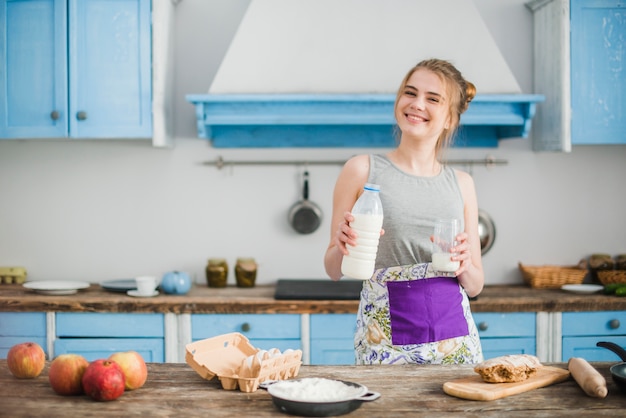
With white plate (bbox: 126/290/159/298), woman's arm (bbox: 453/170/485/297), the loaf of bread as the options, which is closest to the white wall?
white plate (bbox: 126/290/159/298)

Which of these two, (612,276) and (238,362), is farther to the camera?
(612,276)

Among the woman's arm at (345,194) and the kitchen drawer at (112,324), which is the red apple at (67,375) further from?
the kitchen drawer at (112,324)

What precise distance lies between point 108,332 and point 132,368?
186cm

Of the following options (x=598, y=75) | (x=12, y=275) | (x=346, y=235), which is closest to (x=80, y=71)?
(x=12, y=275)

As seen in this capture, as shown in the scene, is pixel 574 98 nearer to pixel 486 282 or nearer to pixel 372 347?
pixel 486 282

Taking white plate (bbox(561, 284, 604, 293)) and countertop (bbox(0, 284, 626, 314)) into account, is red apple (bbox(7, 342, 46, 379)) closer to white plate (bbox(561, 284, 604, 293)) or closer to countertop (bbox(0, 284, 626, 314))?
countertop (bbox(0, 284, 626, 314))

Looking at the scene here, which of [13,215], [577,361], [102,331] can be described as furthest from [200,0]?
[577,361]

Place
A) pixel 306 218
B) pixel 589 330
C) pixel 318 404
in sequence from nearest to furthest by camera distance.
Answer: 1. pixel 318 404
2. pixel 589 330
3. pixel 306 218

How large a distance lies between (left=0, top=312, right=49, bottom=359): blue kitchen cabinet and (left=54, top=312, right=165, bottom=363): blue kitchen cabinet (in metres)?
0.08

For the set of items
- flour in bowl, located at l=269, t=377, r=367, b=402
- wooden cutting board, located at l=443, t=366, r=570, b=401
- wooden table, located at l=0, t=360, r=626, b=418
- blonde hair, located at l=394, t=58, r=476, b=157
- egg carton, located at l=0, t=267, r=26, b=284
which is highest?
blonde hair, located at l=394, t=58, r=476, b=157

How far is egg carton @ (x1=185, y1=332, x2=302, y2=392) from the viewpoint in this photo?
6.16 ft

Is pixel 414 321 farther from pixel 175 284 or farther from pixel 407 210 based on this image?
pixel 175 284

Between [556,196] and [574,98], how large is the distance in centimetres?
65

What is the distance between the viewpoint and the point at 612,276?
407 cm
